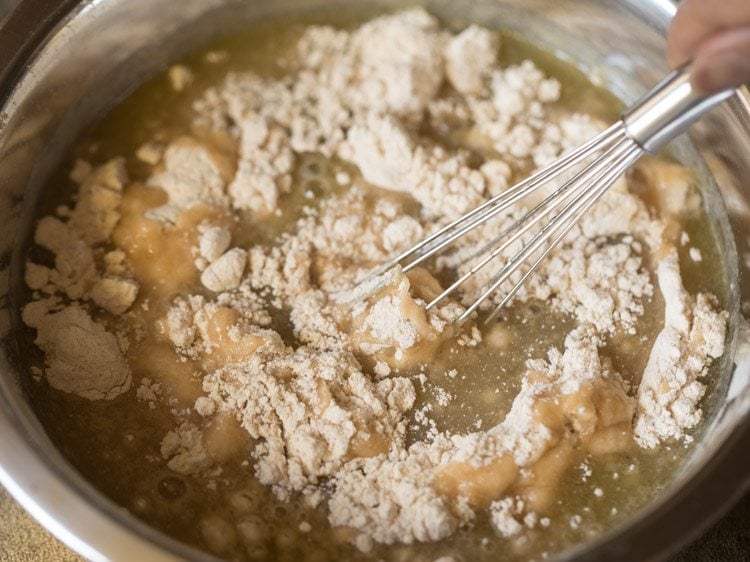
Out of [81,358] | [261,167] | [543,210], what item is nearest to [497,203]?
[543,210]

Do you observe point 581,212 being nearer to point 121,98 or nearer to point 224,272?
point 224,272


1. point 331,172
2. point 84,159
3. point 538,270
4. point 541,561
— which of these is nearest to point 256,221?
point 331,172

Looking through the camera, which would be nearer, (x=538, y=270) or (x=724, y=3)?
(x=724, y=3)

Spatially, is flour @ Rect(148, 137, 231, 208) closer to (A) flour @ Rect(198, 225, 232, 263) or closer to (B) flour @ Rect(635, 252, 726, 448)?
(A) flour @ Rect(198, 225, 232, 263)

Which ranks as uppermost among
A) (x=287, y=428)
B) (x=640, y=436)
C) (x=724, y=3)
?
(x=724, y=3)

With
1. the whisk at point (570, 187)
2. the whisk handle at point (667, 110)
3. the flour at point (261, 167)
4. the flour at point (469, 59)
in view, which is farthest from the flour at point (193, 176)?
the whisk handle at point (667, 110)

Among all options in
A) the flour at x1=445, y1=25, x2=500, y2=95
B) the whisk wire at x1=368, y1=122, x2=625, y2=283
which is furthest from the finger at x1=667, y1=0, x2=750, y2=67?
the flour at x1=445, y1=25, x2=500, y2=95

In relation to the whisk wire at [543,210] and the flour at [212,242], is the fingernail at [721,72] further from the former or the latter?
the flour at [212,242]

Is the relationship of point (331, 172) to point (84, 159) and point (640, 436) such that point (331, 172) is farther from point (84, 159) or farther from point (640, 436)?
point (640, 436)
